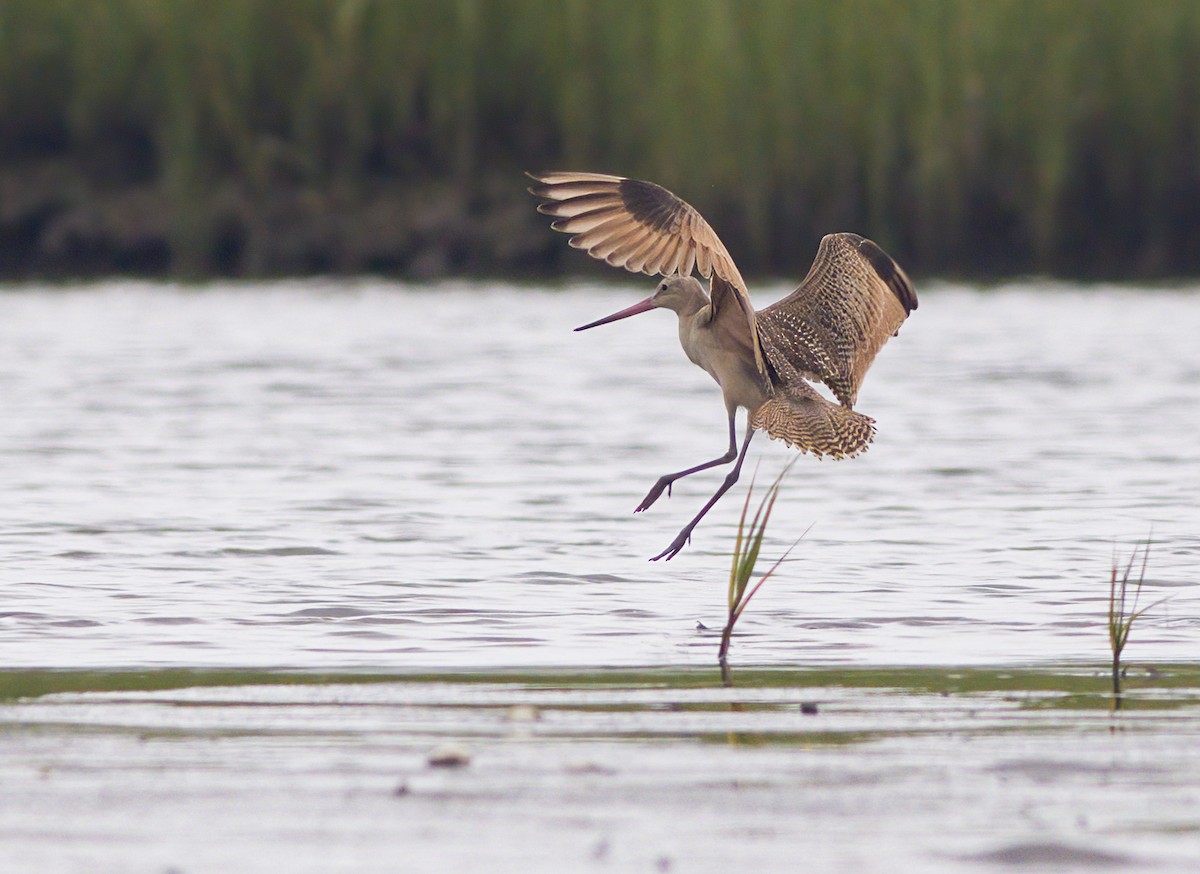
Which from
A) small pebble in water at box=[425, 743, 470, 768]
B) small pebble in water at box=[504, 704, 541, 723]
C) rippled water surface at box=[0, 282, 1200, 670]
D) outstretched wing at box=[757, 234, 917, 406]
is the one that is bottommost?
rippled water surface at box=[0, 282, 1200, 670]

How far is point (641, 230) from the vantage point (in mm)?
6539

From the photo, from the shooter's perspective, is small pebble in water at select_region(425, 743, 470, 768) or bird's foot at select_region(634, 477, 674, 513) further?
bird's foot at select_region(634, 477, 674, 513)

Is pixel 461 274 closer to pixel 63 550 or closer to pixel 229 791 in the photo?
pixel 63 550

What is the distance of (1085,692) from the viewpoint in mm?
4754

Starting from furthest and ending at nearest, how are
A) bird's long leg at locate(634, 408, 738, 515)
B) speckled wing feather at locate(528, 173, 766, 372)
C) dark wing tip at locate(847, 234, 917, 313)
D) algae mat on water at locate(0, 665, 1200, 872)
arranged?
dark wing tip at locate(847, 234, 917, 313) → bird's long leg at locate(634, 408, 738, 515) → speckled wing feather at locate(528, 173, 766, 372) → algae mat on water at locate(0, 665, 1200, 872)

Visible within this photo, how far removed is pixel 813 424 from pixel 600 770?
9.60 feet

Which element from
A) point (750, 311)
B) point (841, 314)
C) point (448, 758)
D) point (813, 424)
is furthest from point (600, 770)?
point (841, 314)

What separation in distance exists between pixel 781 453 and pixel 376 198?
8.68 meters

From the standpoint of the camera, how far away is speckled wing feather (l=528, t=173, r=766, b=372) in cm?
650

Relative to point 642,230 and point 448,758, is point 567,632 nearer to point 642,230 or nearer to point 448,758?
point 642,230

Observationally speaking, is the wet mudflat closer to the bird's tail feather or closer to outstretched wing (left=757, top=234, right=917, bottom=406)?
the bird's tail feather

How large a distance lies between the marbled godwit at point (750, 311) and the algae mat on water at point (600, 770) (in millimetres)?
1780

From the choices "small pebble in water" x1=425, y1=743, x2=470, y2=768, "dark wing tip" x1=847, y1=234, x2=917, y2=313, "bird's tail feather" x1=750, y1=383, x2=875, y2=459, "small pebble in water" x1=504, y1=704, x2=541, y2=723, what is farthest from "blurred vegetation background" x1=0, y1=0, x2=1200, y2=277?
"small pebble in water" x1=425, y1=743, x2=470, y2=768

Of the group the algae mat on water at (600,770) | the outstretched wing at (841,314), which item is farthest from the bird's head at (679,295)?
the algae mat on water at (600,770)
